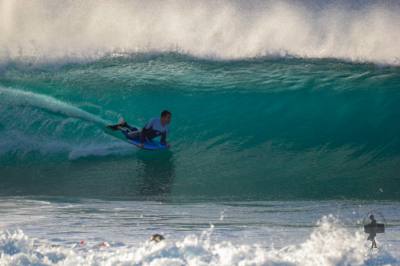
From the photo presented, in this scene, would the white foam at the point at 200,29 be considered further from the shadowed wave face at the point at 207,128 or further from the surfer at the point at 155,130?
the surfer at the point at 155,130

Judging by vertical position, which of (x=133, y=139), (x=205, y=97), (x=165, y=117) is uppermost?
(x=205, y=97)

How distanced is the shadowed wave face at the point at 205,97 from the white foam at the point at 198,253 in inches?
132

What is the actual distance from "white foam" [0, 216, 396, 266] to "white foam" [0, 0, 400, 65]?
8.95 metres

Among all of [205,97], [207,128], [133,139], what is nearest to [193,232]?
[133,139]

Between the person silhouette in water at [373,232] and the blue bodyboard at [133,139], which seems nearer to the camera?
the person silhouette in water at [373,232]

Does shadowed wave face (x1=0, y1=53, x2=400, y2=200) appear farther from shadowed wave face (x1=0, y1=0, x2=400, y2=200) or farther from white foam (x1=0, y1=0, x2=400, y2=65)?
white foam (x1=0, y1=0, x2=400, y2=65)

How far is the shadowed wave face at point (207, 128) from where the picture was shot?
1081cm

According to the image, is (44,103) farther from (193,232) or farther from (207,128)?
(193,232)

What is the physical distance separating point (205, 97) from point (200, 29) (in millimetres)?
2773

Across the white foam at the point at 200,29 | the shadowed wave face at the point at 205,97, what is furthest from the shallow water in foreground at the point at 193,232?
the white foam at the point at 200,29

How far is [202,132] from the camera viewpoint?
13031 millimetres

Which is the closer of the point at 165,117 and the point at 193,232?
the point at 193,232

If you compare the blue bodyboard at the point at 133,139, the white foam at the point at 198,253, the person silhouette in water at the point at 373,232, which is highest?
the blue bodyboard at the point at 133,139

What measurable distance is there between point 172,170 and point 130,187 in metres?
1.04
